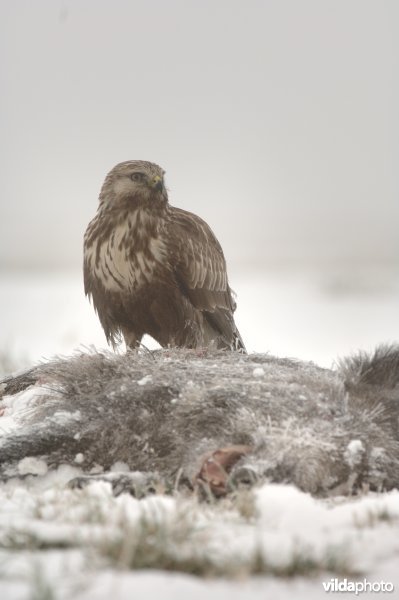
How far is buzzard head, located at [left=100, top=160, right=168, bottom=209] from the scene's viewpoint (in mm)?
7617

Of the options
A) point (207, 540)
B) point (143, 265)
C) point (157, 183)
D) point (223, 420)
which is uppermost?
point (157, 183)

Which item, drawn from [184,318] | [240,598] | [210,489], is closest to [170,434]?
[210,489]

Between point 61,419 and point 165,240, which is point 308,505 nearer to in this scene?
point 61,419

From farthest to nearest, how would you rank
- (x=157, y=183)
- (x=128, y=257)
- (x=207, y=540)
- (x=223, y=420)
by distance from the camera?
1. (x=157, y=183)
2. (x=128, y=257)
3. (x=223, y=420)
4. (x=207, y=540)

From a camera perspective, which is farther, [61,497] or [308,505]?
[61,497]

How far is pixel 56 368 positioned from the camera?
5043mm

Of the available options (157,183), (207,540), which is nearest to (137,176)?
(157,183)

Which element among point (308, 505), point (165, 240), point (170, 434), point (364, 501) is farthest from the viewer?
point (165, 240)

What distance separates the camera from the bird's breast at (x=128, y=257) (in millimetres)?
7473

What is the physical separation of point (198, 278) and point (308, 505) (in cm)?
473

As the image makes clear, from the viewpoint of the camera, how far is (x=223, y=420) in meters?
4.16

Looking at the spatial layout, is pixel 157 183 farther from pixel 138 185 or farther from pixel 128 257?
pixel 128 257

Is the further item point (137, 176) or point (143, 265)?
point (137, 176)

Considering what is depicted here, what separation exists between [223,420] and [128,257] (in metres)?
3.53
